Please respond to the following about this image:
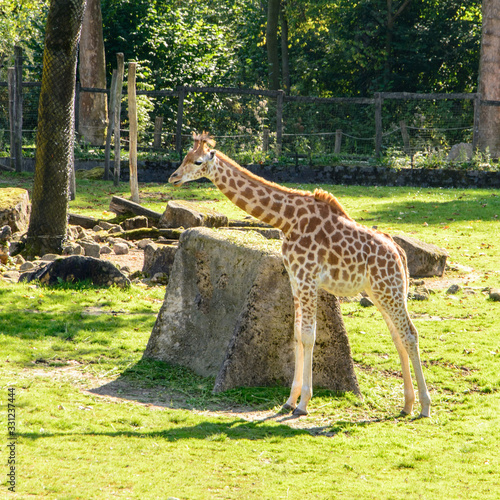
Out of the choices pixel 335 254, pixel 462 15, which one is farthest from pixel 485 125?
pixel 335 254

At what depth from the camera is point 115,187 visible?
70.5 ft

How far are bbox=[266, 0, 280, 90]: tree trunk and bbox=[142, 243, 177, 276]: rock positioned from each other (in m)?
22.1

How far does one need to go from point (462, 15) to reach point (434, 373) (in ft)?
92.1

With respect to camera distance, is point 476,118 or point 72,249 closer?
point 72,249

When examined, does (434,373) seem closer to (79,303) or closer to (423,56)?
(79,303)

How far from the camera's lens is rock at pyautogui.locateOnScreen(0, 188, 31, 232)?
13.9 metres

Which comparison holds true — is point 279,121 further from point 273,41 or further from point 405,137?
point 273,41

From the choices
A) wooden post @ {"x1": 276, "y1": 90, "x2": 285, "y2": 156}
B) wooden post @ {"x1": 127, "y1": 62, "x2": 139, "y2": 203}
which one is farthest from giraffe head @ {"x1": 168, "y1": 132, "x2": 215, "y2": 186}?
wooden post @ {"x1": 276, "y1": 90, "x2": 285, "y2": 156}

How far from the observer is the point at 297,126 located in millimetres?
26391

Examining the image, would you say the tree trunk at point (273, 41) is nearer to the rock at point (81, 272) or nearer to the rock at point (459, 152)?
the rock at point (459, 152)

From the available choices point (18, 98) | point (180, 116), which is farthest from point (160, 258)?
point (180, 116)

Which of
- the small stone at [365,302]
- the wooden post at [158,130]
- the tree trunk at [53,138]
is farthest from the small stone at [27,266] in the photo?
the wooden post at [158,130]

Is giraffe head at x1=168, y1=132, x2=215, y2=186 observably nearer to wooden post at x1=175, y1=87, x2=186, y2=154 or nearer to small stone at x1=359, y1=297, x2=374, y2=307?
small stone at x1=359, y1=297, x2=374, y2=307

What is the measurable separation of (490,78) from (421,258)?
631 inches
